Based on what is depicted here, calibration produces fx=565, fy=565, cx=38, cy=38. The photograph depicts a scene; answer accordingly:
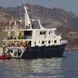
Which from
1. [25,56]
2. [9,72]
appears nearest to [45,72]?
[9,72]

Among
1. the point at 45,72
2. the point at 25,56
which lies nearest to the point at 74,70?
the point at 45,72

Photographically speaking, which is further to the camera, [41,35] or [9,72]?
[41,35]

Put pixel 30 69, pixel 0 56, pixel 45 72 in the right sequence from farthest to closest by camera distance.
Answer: pixel 0 56
pixel 30 69
pixel 45 72

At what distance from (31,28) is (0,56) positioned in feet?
24.1

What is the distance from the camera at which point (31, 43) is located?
295ft

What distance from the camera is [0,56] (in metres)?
87.9

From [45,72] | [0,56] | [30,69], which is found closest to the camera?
[45,72]

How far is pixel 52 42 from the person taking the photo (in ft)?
304

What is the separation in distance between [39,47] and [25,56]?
2.73 m

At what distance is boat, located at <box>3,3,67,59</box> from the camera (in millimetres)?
88500

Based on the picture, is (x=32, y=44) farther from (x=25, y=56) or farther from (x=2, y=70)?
(x=2, y=70)

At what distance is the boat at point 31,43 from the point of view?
88.5m

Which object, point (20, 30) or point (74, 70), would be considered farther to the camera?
point (20, 30)

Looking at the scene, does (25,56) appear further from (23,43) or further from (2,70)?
(2,70)
